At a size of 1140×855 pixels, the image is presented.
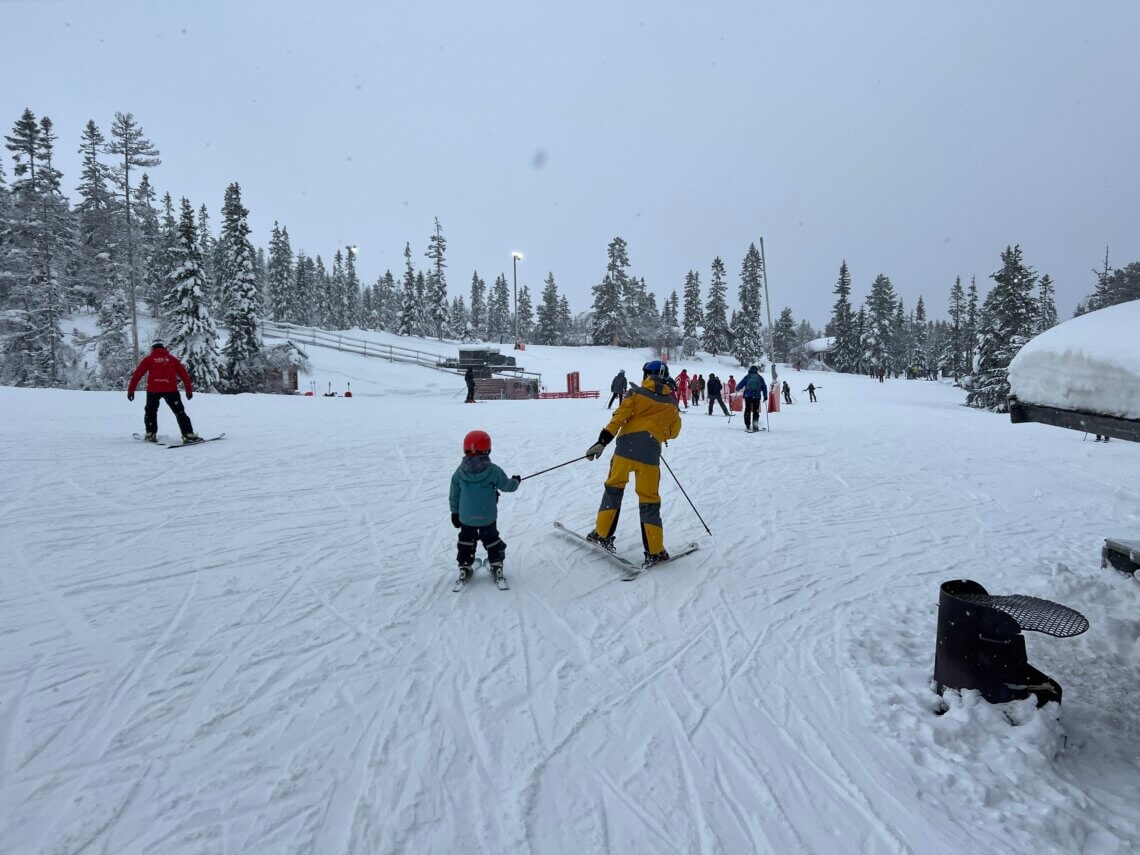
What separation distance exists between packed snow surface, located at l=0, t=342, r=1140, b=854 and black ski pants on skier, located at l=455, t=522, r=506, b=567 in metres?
0.31

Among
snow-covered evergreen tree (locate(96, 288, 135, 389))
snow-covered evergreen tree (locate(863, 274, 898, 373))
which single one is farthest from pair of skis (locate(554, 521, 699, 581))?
snow-covered evergreen tree (locate(863, 274, 898, 373))

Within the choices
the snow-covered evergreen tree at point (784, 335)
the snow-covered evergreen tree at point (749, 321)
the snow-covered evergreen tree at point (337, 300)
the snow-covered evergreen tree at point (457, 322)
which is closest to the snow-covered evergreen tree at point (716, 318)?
the snow-covered evergreen tree at point (749, 321)

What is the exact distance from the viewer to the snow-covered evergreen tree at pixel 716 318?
59.9 m

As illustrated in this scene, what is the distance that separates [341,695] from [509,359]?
1283 inches

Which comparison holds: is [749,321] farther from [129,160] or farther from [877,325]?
[129,160]

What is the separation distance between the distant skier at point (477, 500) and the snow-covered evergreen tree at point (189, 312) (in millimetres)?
29218

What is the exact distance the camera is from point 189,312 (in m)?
27.8

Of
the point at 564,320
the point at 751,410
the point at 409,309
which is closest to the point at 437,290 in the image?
the point at 409,309

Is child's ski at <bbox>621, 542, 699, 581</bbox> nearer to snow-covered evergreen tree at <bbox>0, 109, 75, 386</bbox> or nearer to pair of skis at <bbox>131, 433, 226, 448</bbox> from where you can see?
pair of skis at <bbox>131, 433, 226, 448</bbox>

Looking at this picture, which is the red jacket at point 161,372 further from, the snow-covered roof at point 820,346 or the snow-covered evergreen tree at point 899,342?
the snow-covered roof at point 820,346

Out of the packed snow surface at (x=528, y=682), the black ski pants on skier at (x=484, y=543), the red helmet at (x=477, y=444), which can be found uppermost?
the red helmet at (x=477, y=444)

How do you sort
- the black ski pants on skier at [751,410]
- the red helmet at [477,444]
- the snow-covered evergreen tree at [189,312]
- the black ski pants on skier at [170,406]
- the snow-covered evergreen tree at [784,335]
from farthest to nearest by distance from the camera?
the snow-covered evergreen tree at [784,335] → the snow-covered evergreen tree at [189,312] → the black ski pants on skier at [751,410] → the black ski pants on skier at [170,406] → the red helmet at [477,444]

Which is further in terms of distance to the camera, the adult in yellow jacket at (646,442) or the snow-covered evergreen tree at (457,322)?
the snow-covered evergreen tree at (457,322)

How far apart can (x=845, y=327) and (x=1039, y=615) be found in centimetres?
6513
